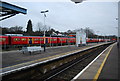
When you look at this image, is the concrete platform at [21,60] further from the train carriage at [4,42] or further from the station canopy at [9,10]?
the train carriage at [4,42]

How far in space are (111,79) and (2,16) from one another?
858 cm

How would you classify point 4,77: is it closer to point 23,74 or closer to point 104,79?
point 23,74

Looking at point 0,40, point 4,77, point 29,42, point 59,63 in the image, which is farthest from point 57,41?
point 4,77

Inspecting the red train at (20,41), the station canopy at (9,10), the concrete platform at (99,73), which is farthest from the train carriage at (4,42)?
the concrete platform at (99,73)

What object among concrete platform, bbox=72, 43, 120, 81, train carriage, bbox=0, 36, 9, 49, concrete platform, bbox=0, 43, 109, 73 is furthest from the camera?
train carriage, bbox=0, 36, 9, 49

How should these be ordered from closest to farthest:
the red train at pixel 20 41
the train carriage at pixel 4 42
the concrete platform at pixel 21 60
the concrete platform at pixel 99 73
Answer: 1. the concrete platform at pixel 99 73
2. the concrete platform at pixel 21 60
3. the train carriage at pixel 4 42
4. the red train at pixel 20 41

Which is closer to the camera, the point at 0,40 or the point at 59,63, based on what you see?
the point at 59,63

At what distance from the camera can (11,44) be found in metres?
24.6

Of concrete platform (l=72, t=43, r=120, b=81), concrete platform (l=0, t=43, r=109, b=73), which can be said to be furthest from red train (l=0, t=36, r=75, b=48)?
concrete platform (l=72, t=43, r=120, b=81)

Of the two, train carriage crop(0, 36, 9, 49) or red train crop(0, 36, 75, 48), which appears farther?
red train crop(0, 36, 75, 48)

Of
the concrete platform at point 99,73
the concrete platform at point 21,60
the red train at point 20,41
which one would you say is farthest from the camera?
the red train at point 20,41

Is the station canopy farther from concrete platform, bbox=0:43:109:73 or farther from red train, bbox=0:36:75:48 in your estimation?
red train, bbox=0:36:75:48

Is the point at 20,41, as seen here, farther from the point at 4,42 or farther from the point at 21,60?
the point at 21,60

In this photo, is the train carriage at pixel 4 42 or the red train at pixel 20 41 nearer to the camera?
the train carriage at pixel 4 42
